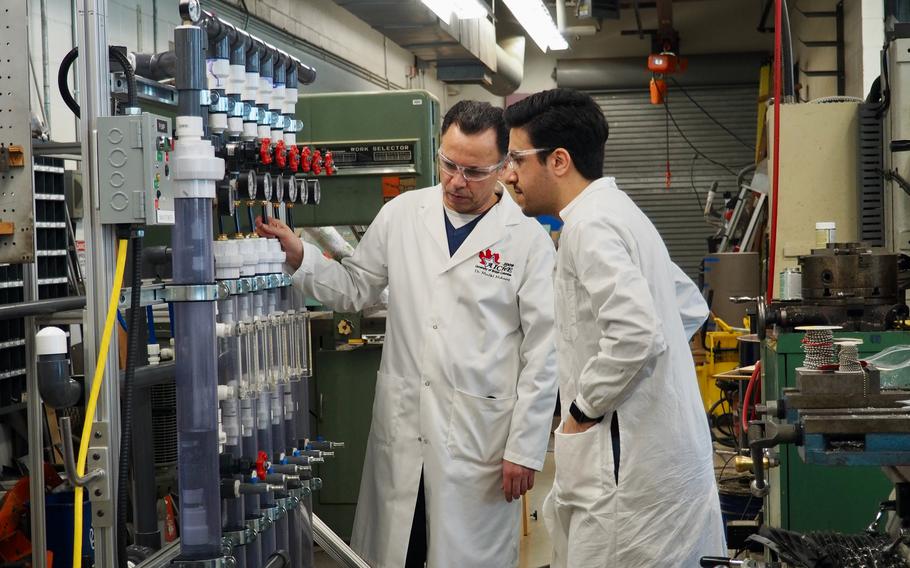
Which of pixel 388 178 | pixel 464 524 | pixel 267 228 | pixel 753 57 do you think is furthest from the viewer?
pixel 753 57

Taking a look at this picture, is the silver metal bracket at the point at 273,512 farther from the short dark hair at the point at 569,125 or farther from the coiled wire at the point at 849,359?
the coiled wire at the point at 849,359

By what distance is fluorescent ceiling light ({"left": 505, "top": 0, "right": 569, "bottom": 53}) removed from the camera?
236 inches

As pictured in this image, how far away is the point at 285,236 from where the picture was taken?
2369 mm

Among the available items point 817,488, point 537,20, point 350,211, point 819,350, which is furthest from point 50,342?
point 537,20

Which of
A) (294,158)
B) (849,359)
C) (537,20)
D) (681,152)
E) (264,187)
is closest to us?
(849,359)

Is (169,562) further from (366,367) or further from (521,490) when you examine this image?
(366,367)

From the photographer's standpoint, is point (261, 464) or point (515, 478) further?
point (515, 478)

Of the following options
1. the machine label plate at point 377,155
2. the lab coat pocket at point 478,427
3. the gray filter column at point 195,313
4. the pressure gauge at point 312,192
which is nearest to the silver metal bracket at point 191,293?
the gray filter column at point 195,313

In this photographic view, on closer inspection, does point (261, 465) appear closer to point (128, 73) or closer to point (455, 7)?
point (128, 73)

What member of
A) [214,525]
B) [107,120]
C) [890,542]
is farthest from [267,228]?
[890,542]

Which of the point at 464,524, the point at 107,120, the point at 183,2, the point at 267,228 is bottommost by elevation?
the point at 464,524

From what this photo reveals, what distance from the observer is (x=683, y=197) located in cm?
1136

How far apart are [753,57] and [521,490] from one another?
9376mm

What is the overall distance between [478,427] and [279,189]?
2.56 feet
